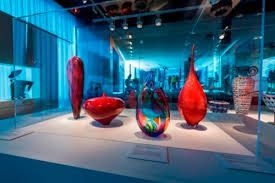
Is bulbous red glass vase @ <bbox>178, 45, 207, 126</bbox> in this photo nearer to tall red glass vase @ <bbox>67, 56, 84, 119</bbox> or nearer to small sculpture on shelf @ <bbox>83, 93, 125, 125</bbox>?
small sculpture on shelf @ <bbox>83, 93, 125, 125</bbox>

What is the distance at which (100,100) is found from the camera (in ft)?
2.44

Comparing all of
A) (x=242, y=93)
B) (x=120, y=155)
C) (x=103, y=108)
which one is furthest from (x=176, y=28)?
(x=120, y=155)

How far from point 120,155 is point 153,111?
21 cm

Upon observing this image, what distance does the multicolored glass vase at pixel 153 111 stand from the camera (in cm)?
59

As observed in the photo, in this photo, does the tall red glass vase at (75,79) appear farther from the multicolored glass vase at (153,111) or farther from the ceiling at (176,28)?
the multicolored glass vase at (153,111)

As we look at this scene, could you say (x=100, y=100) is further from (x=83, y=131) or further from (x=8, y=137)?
(x=8, y=137)

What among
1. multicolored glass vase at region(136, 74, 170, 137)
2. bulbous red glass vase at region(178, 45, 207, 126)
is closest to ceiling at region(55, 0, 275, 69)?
bulbous red glass vase at region(178, 45, 207, 126)

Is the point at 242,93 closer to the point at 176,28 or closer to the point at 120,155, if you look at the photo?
the point at 120,155

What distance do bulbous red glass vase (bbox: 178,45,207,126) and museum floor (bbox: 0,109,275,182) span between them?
0.08m

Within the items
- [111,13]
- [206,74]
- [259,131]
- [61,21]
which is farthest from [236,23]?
[61,21]

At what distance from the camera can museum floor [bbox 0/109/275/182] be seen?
0.37 m

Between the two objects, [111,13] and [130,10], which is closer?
[111,13]

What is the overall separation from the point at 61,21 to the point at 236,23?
2.47 meters

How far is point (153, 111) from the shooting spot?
592 mm
